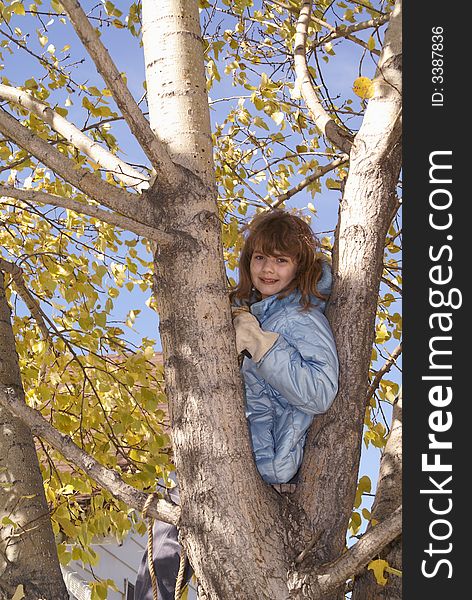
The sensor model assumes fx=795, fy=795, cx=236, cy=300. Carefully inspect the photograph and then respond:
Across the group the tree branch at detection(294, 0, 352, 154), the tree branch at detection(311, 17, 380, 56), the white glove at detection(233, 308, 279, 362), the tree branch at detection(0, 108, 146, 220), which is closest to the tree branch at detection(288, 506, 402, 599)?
the white glove at detection(233, 308, 279, 362)

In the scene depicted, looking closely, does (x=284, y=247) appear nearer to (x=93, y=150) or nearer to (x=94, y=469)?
(x=93, y=150)

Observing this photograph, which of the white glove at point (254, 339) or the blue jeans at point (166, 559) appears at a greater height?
the white glove at point (254, 339)

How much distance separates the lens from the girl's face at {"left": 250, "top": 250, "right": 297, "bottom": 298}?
10.6 ft

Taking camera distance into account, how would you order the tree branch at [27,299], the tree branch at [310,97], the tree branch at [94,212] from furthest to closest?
the tree branch at [27,299]
the tree branch at [310,97]
the tree branch at [94,212]

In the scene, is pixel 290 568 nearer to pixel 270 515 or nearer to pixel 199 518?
pixel 270 515

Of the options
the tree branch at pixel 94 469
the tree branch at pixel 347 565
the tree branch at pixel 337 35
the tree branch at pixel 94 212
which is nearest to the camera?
the tree branch at pixel 347 565

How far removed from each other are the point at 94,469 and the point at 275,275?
1.06 metres

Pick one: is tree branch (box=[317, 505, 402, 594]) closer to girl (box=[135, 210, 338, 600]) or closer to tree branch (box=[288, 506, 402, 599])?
tree branch (box=[288, 506, 402, 599])

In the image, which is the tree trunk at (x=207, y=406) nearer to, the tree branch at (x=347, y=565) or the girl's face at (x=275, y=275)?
the tree branch at (x=347, y=565)

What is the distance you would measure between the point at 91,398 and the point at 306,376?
2882 millimetres

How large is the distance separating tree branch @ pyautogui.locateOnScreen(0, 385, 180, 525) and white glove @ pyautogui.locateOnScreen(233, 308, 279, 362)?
0.59 metres

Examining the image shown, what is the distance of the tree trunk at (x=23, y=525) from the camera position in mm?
3312

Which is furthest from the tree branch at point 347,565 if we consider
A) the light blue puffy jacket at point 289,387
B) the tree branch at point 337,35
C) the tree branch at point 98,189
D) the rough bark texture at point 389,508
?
the tree branch at point 337,35

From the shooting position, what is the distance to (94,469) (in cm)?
275
